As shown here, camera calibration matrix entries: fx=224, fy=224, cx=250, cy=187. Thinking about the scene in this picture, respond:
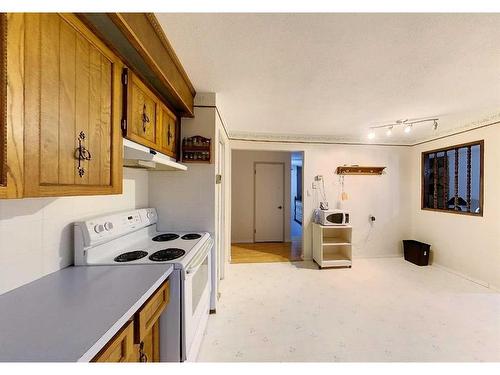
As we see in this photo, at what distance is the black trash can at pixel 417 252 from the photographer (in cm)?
368

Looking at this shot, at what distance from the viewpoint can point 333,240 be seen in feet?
12.5

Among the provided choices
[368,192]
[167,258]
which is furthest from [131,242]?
[368,192]

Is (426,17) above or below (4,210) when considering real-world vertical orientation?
above

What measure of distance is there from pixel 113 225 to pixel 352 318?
231 cm

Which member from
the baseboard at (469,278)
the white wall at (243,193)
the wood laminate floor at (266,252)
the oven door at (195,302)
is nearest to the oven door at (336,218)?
the wood laminate floor at (266,252)

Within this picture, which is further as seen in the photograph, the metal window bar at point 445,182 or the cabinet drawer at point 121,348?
the metal window bar at point 445,182

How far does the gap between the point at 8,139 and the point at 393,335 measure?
2753mm

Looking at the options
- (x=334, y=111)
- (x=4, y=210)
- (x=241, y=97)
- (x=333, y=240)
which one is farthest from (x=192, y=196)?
(x=333, y=240)

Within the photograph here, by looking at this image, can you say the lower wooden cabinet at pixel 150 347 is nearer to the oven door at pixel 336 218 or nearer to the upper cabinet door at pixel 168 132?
the upper cabinet door at pixel 168 132

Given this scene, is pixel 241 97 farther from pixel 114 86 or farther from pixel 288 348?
pixel 288 348

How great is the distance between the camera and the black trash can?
12.1ft

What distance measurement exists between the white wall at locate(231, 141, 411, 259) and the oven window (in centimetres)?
245

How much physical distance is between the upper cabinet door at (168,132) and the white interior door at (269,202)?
3.25 metres
